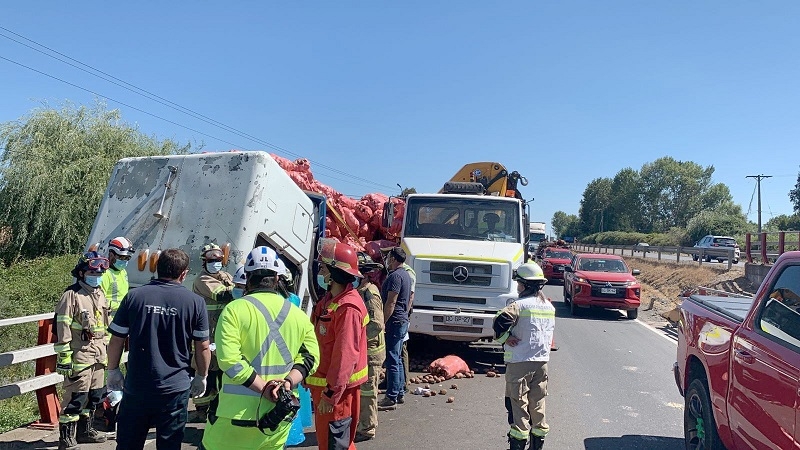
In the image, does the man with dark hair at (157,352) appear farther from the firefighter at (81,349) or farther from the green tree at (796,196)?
the green tree at (796,196)

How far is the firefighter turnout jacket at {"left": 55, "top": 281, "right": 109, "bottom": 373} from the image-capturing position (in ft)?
16.8

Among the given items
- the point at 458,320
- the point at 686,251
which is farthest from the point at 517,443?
the point at 686,251

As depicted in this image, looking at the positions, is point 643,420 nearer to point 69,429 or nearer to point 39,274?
point 69,429

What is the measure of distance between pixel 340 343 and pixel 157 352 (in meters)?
1.19

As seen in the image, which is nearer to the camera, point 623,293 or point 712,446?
point 712,446

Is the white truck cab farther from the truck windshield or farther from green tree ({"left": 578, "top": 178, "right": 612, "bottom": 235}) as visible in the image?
green tree ({"left": 578, "top": 178, "right": 612, "bottom": 235})

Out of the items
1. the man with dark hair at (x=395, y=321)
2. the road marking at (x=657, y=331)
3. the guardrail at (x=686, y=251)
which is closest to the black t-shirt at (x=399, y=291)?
the man with dark hair at (x=395, y=321)

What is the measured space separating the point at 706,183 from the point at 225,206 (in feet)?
381

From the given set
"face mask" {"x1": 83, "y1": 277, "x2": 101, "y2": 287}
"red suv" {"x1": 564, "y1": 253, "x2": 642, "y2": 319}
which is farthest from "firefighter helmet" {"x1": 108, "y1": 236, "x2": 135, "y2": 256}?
"red suv" {"x1": 564, "y1": 253, "x2": 642, "y2": 319}

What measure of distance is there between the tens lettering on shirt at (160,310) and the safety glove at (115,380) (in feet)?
1.66

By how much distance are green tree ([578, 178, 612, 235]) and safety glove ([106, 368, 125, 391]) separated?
111m

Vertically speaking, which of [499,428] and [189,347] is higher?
[189,347]

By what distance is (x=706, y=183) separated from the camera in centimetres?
10656

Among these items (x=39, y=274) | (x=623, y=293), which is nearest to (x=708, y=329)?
(x=623, y=293)
